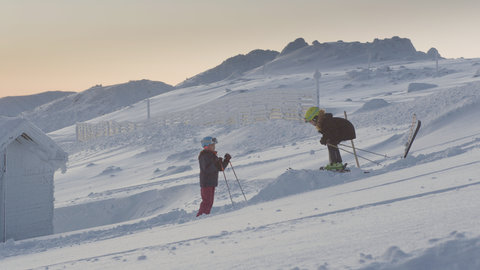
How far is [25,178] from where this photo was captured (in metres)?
11.0

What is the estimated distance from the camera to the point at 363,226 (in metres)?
3.37

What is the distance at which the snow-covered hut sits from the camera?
10562 millimetres

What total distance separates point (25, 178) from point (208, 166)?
5.82m

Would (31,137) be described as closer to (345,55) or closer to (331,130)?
(331,130)

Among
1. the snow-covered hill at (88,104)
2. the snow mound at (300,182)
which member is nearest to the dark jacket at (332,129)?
the snow mound at (300,182)

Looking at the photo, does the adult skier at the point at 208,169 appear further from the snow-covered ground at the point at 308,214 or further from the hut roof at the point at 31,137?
the hut roof at the point at 31,137

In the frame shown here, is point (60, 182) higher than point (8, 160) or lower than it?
lower

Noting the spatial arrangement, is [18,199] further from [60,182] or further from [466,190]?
[466,190]

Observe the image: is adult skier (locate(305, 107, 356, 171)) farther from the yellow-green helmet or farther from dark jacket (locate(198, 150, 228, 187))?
dark jacket (locate(198, 150, 228, 187))

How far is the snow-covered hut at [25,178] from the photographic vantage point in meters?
10.6

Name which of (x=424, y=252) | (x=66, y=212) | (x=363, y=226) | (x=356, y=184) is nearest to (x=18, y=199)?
(x=66, y=212)

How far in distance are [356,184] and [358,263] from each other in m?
4.17

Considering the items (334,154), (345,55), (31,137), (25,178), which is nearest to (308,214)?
(334,154)

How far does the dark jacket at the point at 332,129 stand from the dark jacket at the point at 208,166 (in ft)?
6.50
